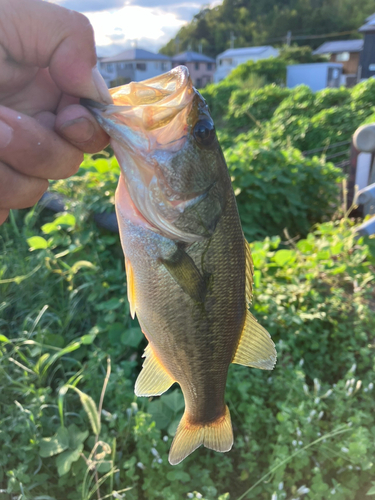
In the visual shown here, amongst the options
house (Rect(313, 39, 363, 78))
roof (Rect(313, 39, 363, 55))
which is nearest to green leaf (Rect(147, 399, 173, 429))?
house (Rect(313, 39, 363, 78))

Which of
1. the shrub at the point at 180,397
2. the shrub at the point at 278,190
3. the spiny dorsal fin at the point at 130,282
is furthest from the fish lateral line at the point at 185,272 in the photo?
the shrub at the point at 278,190

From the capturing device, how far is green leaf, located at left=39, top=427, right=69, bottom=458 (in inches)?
86.6

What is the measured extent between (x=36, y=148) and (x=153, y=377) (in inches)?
39.7

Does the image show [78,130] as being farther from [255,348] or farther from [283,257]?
[283,257]

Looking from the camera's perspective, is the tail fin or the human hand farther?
the tail fin

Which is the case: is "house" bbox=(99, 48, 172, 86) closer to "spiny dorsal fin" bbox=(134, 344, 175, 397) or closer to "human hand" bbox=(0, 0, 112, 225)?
"human hand" bbox=(0, 0, 112, 225)

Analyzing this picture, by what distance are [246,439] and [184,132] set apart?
2049 millimetres

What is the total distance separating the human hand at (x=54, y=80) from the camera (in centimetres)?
121

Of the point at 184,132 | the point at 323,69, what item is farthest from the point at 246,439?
the point at 323,69

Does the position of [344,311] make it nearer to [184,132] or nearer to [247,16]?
[184,132]

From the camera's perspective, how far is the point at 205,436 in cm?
157

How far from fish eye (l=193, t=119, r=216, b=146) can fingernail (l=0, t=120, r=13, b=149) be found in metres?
0.61

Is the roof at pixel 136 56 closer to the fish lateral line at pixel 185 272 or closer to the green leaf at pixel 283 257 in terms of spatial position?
the green leaf at pixel 283 257

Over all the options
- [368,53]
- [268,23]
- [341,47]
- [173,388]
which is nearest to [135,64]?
[268,23]
